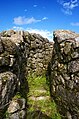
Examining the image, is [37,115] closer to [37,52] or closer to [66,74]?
[66,74]

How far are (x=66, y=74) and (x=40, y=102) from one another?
11.9 feet

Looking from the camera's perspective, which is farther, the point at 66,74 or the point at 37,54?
the point at 37,54

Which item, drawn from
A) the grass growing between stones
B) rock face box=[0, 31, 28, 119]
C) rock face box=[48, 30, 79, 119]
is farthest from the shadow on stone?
rock face box=[48, 30, 79, 119]

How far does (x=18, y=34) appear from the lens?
20.0m

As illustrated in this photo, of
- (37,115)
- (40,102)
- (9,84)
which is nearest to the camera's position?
(9,84)

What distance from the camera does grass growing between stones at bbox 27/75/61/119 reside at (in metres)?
15.8

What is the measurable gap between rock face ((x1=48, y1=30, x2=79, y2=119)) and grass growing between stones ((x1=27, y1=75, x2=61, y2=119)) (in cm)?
65

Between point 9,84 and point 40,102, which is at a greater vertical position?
point 9,84

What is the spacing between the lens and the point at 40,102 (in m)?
17.3

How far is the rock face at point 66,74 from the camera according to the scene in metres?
14.5

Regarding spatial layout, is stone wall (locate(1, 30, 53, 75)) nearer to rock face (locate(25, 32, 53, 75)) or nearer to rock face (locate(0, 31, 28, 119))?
rock face (locate(25, 32, 53, 75))

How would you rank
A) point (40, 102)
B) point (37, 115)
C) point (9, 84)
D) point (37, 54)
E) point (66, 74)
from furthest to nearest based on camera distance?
point (37, 54) < point (40, 102) < point (37, 115) < point (66, 74) < point (9, 84)

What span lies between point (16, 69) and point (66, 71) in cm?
366

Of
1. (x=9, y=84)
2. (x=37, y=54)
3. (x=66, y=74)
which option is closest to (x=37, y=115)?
(x=9, y=84)
